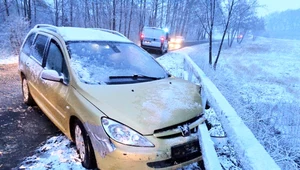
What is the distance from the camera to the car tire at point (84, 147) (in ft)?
9.73

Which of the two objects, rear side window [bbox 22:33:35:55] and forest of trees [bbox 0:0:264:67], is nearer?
rear side window [bbox 22:33:35:55]

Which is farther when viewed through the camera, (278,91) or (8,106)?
(278,91)

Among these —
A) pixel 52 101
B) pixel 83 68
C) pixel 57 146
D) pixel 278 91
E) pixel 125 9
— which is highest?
pixel 125 9

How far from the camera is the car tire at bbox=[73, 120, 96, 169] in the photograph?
117 inches

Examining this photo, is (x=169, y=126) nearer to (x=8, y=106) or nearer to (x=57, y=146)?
(x=57, y=146)

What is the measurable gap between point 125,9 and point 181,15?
1951 cm

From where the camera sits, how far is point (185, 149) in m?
Result: 2.74

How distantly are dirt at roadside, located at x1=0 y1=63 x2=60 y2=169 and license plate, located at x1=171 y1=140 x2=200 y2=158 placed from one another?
2224mm

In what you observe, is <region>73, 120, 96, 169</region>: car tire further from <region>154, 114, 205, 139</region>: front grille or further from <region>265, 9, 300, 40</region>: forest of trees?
<region>265, 9, 300, 40</region>: forest of trees

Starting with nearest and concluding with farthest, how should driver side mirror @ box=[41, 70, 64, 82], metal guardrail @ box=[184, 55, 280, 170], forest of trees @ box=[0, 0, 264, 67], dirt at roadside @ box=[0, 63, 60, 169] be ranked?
metal guardrail @ box=[184, 55, 280, 170]
driver side mirror @ box=[41, 70, 64, 82]
dirt at roadside @ box=[0, 63, 60, 169]
forest of trees @ box=[0, 0, 264, 67]

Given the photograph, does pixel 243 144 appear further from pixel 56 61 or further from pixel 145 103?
pixel 56 61

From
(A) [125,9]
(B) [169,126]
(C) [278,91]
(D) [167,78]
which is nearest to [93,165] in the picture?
(B) [169,126]

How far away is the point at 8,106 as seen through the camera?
17.5ft

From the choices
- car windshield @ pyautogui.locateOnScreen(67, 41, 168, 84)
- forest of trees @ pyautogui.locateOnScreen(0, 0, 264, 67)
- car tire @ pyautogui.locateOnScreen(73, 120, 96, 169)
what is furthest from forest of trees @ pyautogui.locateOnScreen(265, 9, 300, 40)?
car tire @ pyautogui.locateOnScreen(73, 120, 96, 169)
